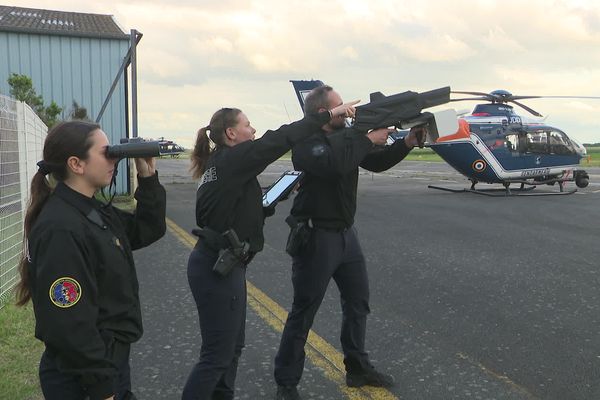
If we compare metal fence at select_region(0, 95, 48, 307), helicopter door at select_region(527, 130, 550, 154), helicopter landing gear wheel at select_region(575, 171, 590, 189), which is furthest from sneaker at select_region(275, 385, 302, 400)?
helicopter landing gear wheel at select_region(575, 171, 590, 189)

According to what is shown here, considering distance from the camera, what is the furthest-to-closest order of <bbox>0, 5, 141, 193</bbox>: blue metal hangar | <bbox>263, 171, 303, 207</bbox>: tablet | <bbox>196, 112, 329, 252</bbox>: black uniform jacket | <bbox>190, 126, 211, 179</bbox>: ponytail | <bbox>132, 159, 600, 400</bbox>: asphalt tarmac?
1. <bbox>0, 5, 141, 193</bbox>: blue metal hangar
2. <bbox>132, 159, 600, 400</bbox>: asphalt tarmac
3. <bbox>263, 171, 303, 207</bbox>: tablet
4. <bbox>190, 126, 211, 179</bbox>: ponytail
5. <bbox>196, 112, 329, 252</bbox>: black uniform jacket

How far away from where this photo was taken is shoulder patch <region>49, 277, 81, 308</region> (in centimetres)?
175

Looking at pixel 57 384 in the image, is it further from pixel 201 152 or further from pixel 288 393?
pixel 288 393

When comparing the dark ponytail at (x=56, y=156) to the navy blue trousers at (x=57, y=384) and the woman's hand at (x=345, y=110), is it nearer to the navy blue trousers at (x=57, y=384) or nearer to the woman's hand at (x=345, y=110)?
the navy blue trousers at (x=57, y=384)

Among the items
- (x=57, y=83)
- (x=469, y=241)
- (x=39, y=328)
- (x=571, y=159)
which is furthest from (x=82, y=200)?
(x=571, y=159)

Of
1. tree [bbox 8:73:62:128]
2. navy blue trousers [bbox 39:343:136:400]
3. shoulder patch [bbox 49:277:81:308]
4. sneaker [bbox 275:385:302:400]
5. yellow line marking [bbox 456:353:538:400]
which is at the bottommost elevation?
yellow line marking [bbox 456:353:538:400]

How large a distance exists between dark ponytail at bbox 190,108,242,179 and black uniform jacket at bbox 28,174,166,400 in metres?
0.93

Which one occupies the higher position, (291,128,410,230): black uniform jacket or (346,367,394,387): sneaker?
(291,128,410,230): black uniform jacket

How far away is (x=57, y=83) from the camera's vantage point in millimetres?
15781

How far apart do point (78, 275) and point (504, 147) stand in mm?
16790

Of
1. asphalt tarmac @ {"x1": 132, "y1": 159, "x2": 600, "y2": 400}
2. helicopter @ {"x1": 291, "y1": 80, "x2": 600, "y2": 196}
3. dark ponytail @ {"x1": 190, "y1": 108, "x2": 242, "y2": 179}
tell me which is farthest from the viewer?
helicopter @ {"x1": 291, "y1": 80, "x2": 600, "y2": 196}

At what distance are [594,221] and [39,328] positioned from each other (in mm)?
11619

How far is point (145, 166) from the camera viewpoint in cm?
233

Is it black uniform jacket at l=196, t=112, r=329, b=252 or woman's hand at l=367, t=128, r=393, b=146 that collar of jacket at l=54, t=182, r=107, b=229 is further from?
woman's hand at l=367, t=128, r=393, b=146
